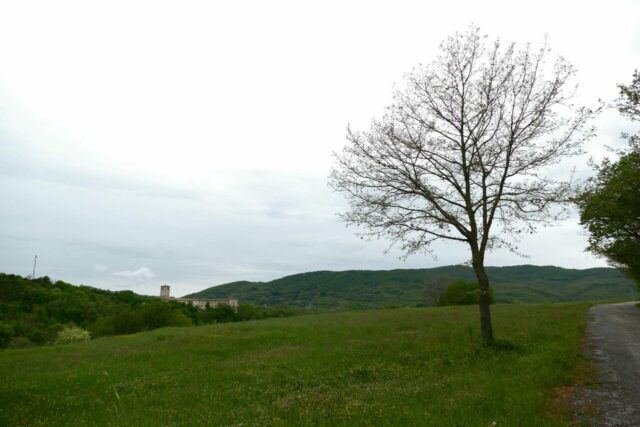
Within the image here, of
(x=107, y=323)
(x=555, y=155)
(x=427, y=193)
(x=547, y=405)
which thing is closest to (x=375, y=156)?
(x=427, y=193)

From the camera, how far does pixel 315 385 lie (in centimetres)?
1423

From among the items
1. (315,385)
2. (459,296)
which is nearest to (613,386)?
(315,385)

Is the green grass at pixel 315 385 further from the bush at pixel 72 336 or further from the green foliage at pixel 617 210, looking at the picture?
the bush at pixel 72 336

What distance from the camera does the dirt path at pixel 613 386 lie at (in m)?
9.51

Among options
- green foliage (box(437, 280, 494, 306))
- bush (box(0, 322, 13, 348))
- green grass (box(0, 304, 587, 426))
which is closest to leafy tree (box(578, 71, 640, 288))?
green grass (box(0, 304, 587, 426))

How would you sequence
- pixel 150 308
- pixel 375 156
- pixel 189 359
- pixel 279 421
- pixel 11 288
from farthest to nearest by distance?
1. pixel 11 288
2. pixel 150 308
3. pixel 189 359
4. pixel 375 156
5. pixel 279 421

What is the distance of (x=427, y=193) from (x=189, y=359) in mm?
14535

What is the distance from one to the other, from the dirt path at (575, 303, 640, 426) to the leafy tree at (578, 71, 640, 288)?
7.52m

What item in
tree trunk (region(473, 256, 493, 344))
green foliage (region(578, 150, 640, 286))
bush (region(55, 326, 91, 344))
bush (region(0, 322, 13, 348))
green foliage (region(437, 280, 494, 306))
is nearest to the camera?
tree trunk (region(473, 256, 493, 344))

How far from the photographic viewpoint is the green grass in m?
9.91

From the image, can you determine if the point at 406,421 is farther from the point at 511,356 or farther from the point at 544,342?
the point at 544,342

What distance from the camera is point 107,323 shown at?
62562 millimetres

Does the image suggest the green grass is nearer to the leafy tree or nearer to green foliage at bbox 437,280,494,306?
the leafy tree

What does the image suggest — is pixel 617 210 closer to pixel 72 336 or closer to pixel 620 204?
pixel 620 204
